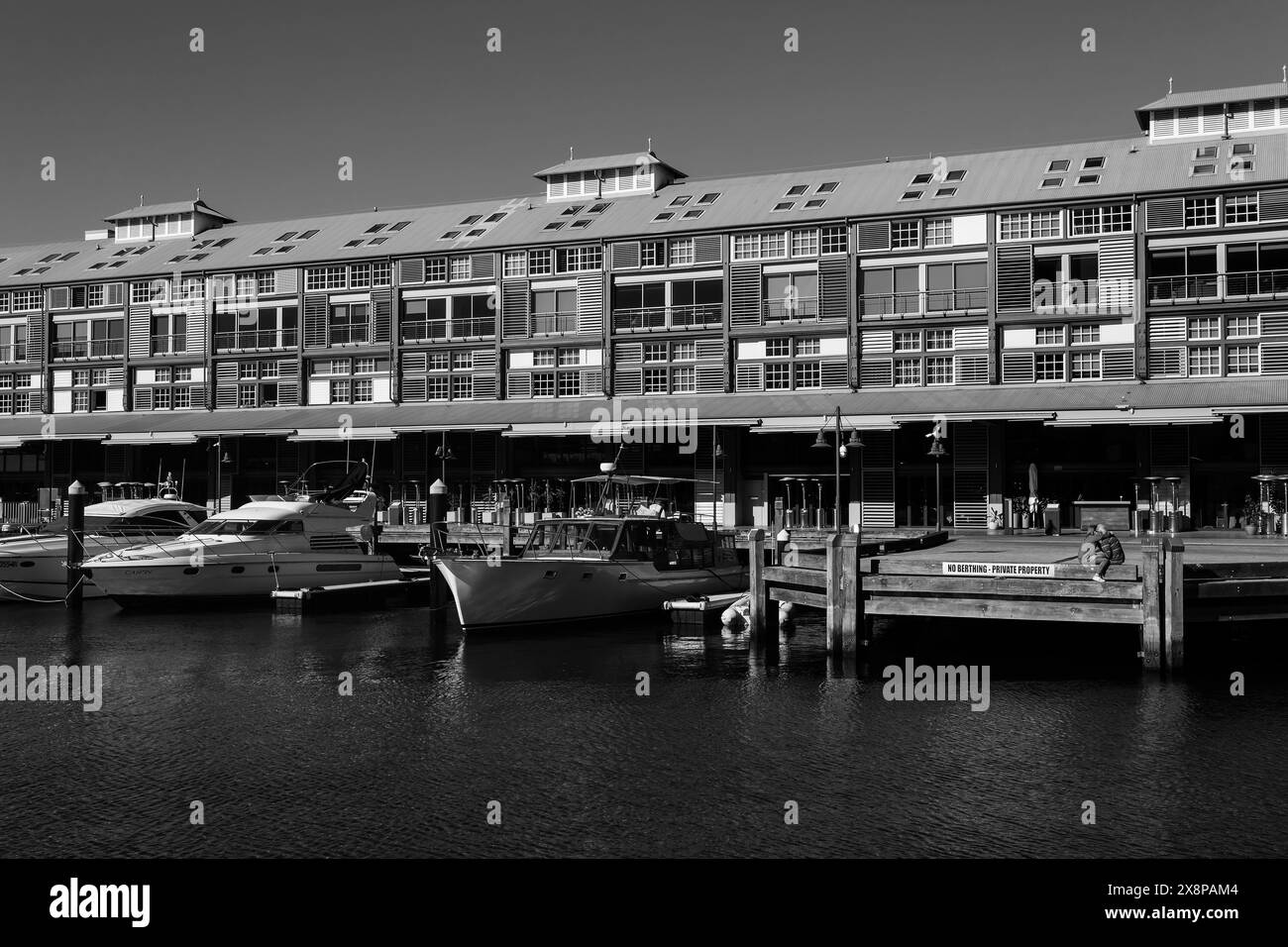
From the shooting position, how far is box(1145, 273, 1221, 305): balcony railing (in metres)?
43.5

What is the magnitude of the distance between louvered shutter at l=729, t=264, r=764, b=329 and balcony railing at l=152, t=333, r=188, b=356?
2905 centimetres

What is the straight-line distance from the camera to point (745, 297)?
49.4 m

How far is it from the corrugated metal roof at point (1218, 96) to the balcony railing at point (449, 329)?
30.2 metres

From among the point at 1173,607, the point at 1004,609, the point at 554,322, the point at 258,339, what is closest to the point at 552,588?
the point at 1004,609

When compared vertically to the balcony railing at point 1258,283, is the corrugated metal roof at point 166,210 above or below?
above

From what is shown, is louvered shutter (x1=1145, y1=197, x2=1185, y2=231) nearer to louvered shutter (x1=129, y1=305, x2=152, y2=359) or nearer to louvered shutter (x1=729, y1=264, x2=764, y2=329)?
louvered shutter (x1=729, y1=264, x2=764, y2=329)

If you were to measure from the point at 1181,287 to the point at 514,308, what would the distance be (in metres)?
28.1

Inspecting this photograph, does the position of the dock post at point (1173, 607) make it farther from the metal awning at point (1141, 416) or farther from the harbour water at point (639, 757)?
the metal awning at point (1141, 416)

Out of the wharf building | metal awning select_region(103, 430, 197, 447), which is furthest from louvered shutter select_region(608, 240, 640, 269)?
metal awning select_region(103, 430, 197, 447)

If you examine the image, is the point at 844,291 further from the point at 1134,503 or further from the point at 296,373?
the point at 296,373

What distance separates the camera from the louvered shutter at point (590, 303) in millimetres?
51844

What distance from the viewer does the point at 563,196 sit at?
5881 centimetres

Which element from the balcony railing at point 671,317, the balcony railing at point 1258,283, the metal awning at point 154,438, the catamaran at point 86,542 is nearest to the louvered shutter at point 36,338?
the metal awning at point 154,438
